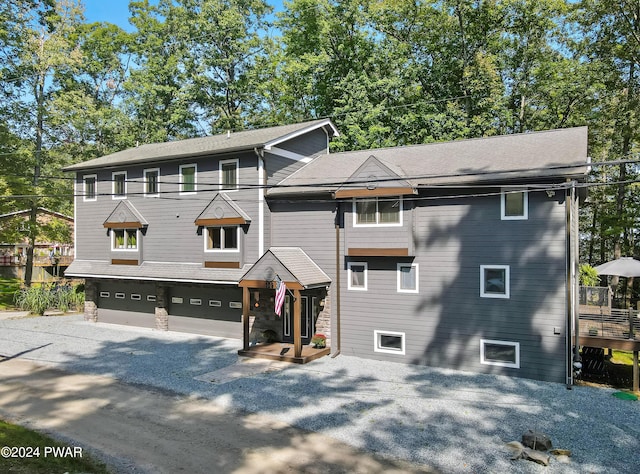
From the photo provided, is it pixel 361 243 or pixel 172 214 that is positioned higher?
pixel 172 214

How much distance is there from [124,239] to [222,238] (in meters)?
6.13

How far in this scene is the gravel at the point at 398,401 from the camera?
930 cm

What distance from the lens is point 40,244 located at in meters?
45.9

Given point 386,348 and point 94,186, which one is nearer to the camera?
point 386,348

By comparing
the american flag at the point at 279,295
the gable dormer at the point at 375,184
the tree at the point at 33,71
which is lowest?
the american flag at the point at 279,295

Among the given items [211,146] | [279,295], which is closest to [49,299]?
[211,146]

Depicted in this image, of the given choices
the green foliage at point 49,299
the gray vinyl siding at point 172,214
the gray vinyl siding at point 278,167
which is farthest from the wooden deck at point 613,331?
the green foliage at point 49,299

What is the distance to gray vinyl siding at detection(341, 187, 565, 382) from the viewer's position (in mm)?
13664

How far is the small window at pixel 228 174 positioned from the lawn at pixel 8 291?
19587 mm

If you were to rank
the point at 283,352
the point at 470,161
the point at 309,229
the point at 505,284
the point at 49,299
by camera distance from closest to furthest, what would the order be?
the point at 505,284 < the point at 470,161 < the point at 283,352 < the point at 309,229 < the point at 49,299

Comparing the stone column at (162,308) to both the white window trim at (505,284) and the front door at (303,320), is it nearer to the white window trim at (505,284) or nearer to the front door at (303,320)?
the front door at (303,320)

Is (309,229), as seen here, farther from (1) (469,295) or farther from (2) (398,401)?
(2) (398,401)

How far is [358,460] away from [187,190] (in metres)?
14.4

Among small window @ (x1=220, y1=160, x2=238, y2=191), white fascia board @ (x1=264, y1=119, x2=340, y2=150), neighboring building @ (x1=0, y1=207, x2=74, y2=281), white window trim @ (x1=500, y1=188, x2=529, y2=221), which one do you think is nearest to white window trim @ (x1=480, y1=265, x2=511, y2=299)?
white window trim @ (x1=500, y1=188, x2=529, y2=221)
